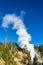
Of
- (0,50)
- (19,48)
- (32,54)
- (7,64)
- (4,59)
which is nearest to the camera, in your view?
(7,64)

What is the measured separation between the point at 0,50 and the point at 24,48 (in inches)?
1052

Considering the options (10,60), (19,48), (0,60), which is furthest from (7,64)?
(19,48)

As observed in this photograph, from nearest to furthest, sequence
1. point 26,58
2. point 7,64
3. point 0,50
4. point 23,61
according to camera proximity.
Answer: point 7,64 → point 0,50 → point 23,61 → point 26,58

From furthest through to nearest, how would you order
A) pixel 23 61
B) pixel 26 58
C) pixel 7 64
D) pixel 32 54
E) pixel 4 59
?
pixel 32 54, pixel 26 58, pixel 23 61, pixel 4 59, pixel 7 64

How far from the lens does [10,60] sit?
64812 millimetres

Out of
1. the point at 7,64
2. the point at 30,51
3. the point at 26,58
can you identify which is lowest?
the point at 7,64

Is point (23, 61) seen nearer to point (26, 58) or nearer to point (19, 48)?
point (26, 58)

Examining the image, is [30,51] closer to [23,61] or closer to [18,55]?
[18,55]

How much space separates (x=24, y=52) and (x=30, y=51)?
3.92 meters

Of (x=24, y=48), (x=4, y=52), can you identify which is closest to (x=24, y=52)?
(x=24, y=48)

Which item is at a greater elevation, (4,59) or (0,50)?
(0,50)

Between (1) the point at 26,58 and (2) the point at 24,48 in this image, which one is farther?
(2) the point at 24,48

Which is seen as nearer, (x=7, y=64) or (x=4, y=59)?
(x=7, y=64)

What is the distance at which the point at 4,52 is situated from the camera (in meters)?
65.9
